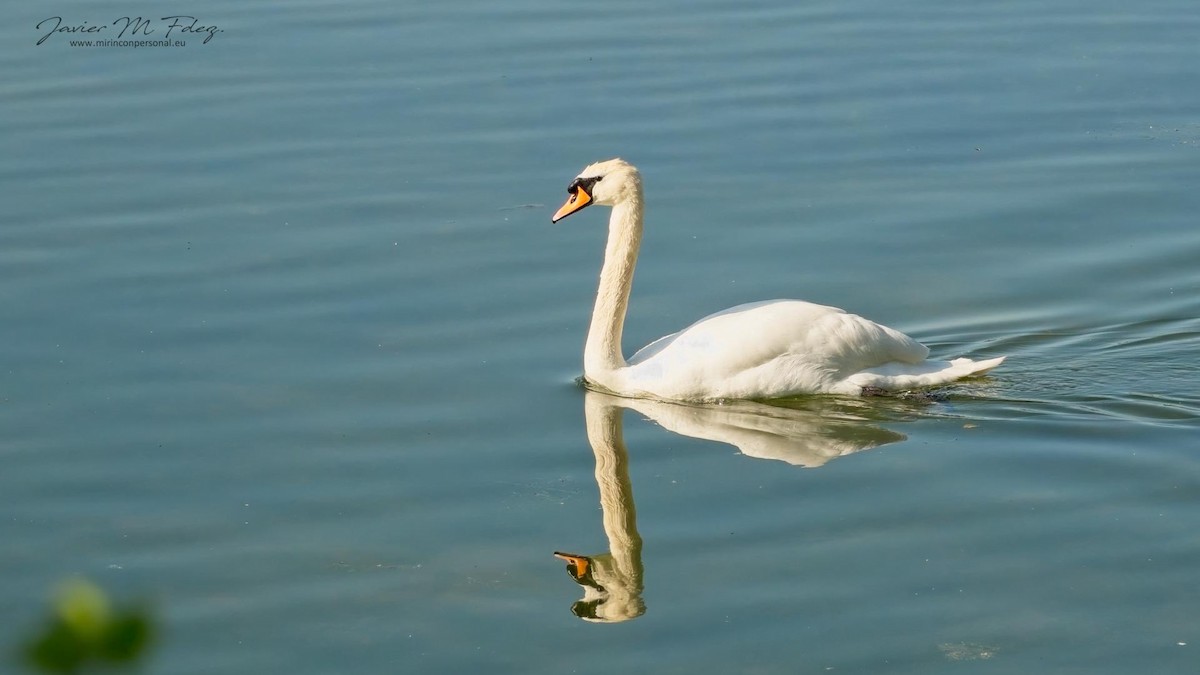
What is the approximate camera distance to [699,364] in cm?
762

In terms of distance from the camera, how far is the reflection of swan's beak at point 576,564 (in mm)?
6047

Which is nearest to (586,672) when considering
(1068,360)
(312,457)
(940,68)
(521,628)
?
(521,628)

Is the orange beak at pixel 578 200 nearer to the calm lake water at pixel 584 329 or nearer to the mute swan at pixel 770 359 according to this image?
the mute swan at pixel 770 359

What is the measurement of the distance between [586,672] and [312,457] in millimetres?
2498

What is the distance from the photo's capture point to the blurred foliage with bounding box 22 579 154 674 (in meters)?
0.89

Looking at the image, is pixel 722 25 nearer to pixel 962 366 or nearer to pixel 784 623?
pixel 962 366

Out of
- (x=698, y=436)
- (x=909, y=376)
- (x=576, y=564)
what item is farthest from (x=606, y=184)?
(x=576, y=564)

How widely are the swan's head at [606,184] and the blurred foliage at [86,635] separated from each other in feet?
24.1

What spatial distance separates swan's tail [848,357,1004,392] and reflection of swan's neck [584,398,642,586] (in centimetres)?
127

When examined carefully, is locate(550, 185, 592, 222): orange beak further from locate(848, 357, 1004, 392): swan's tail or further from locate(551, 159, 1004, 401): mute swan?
locate(848, 357, 1004, 392): swan's tail

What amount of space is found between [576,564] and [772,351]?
197cm

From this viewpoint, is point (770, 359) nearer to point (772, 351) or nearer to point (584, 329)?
point (772, 351)

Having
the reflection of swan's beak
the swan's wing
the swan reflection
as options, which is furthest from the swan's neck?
the reflection of swan's beak

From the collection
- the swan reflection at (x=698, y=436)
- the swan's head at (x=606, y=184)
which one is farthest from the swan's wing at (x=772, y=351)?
the swan's head at (x=606, y=184)
